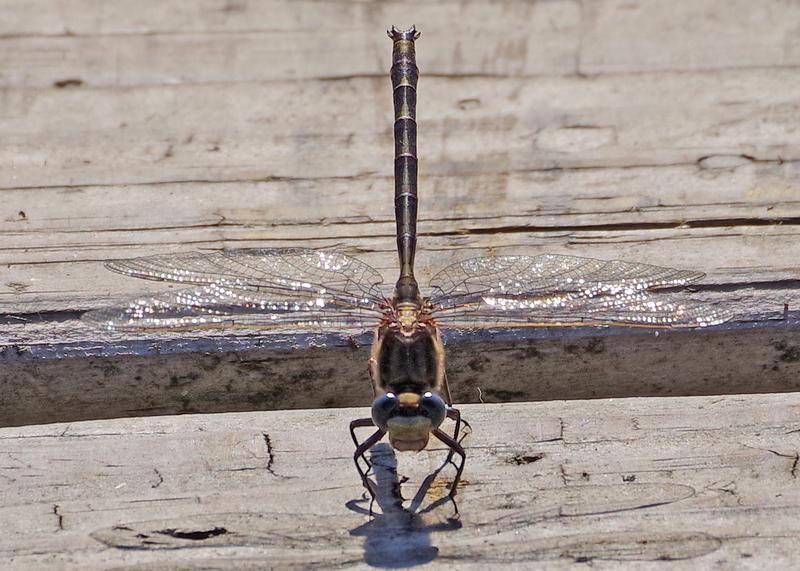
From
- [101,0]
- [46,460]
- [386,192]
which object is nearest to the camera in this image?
[46,460]

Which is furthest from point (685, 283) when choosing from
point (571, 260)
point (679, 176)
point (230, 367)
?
point (230, 367)

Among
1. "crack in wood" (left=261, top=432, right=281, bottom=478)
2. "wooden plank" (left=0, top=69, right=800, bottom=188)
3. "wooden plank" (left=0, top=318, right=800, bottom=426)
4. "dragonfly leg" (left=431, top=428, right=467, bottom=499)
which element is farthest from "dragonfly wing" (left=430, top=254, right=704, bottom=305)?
"crack in wood" (left=261, top=432, right=281, bottom=478)

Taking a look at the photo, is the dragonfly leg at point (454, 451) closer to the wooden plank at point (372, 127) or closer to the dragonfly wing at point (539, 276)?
the dragonfly wing at point (539, 276)

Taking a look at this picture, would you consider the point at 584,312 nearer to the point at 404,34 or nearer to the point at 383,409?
the point at 383,409

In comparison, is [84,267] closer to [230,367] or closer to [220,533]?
[230,367]

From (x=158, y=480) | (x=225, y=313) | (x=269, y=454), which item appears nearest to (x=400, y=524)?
(x=269, y=454)

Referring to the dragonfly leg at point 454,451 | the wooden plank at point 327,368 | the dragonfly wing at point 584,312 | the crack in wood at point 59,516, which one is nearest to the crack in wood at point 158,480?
the crack in wood at point 59,516
